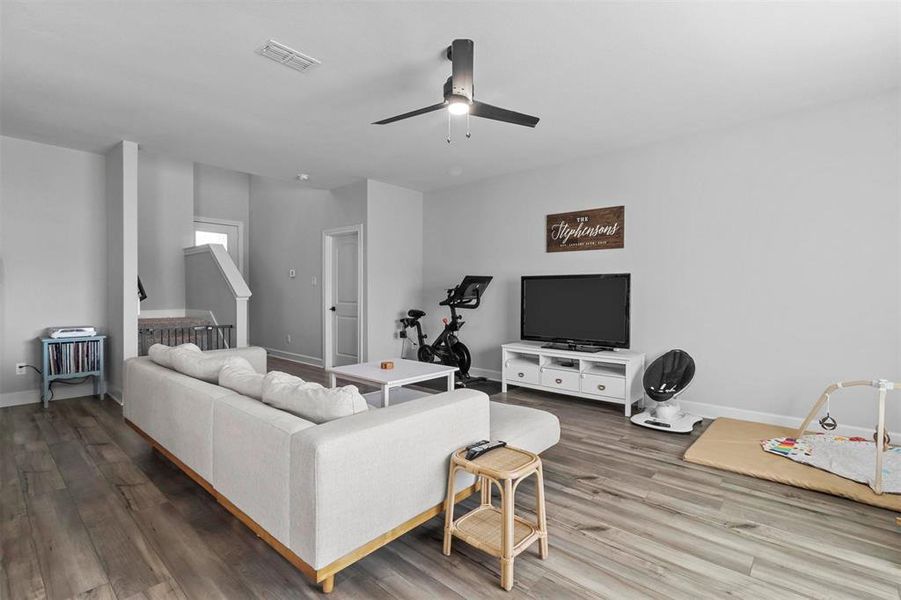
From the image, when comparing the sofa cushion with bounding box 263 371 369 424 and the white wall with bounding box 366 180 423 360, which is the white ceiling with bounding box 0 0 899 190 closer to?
the white wall with bounding box 366 180 423 360

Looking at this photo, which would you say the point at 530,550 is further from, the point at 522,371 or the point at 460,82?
the point at 522,371

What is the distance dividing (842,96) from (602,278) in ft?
7.25

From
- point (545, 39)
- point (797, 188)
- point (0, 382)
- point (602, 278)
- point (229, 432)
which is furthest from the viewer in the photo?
point (602, 278)

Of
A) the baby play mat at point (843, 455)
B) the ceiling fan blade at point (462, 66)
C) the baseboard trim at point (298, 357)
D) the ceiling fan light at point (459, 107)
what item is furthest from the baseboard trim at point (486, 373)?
the ceiling fan blade at point (462, 66)

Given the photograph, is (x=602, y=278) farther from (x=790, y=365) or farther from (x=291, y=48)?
(x=291, y=48)

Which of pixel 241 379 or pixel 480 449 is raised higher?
pixel 241 379

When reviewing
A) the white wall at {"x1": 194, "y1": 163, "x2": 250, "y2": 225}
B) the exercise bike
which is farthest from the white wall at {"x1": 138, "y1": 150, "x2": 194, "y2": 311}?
the exercise bike

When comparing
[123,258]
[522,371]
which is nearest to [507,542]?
[522,371]

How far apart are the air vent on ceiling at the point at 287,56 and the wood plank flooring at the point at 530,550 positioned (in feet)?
8.38

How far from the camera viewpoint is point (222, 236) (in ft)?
25.8

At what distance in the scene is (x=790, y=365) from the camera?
3611mm

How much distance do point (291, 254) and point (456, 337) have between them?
10.5ft

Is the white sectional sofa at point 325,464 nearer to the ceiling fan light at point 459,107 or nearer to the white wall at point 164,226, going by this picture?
the ceiling fan light at point 459,107

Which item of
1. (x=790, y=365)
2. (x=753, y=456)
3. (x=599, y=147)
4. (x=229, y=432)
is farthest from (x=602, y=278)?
(x=229, y=432)
